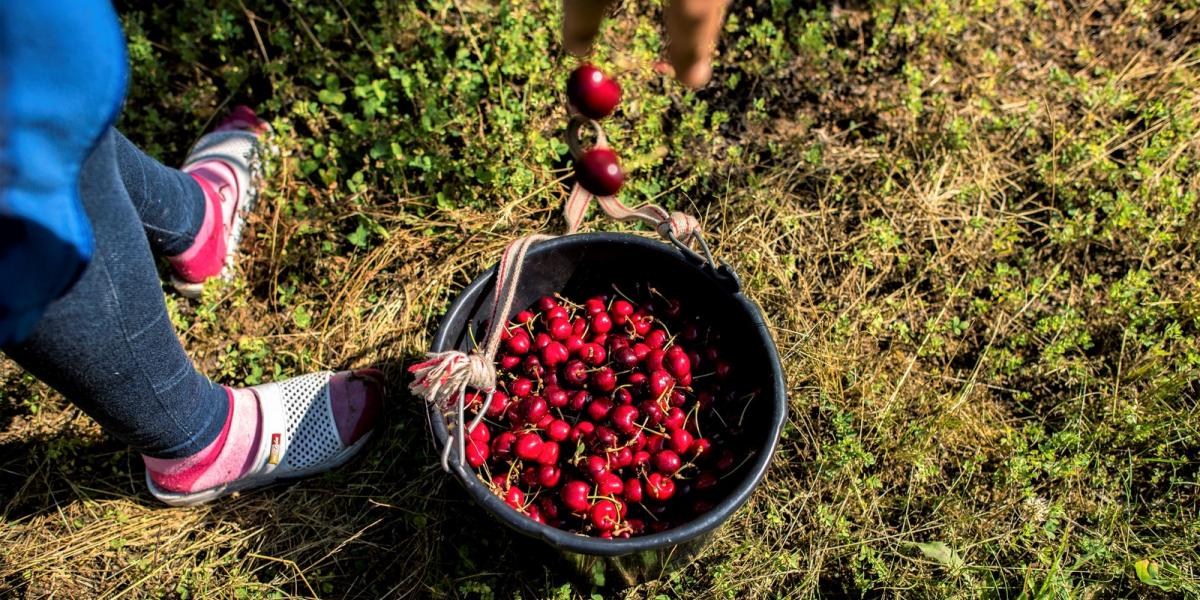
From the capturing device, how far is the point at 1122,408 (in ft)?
8.09

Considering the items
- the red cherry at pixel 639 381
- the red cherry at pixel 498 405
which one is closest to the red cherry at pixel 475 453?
the red cherry at pixel 498 405

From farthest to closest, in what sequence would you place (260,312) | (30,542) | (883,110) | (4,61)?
(883,110) < (260,312) < (30,542) < (4,61)

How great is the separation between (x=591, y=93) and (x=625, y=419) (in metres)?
0.80

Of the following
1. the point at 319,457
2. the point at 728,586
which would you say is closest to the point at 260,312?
the point at 319,457

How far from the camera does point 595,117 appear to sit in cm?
181

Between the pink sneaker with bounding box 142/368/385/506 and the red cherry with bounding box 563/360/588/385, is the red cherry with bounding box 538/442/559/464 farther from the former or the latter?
the pink sneaker with bounding box 142/368/385/506

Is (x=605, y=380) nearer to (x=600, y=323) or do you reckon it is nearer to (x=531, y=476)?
(x=600, y=323)

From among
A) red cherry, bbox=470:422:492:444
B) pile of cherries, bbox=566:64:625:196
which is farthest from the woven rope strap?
red cherry, bbox=470:422:492:444

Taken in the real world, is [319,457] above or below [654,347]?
below

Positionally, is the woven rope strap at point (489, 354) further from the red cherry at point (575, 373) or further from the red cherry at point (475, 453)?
the red cherry at point (575, 373)

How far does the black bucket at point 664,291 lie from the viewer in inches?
67.7

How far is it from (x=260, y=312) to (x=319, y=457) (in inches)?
25.1

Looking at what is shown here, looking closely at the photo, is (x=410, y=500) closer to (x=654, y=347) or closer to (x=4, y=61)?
(x=654, y=347)

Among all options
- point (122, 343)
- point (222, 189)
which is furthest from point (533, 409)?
point (222, 189)
